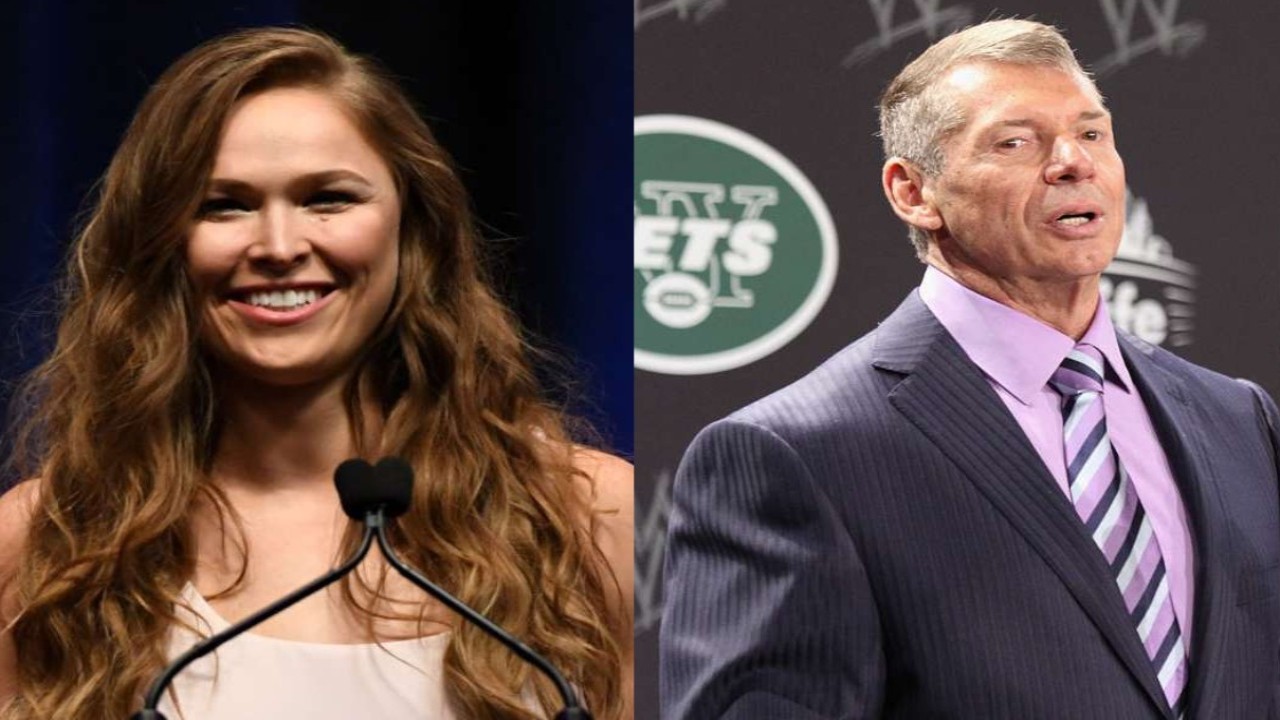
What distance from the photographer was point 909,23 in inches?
104


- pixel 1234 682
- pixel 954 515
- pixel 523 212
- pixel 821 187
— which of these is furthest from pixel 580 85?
pixel 1234 682

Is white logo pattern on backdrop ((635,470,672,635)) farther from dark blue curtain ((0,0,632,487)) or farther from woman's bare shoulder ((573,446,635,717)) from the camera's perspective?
dark blue curtain ((0,0,632,487))

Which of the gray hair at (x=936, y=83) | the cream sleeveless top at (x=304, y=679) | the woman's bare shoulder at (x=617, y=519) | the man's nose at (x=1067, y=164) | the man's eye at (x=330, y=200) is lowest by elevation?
the cream sleeveless top at (x=304, y=679)

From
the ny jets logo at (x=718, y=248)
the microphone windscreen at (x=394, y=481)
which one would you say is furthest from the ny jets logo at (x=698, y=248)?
the microphone windscreen at (x=394, y=481)

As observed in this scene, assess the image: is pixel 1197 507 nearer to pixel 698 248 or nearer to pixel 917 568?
pixel 917 568

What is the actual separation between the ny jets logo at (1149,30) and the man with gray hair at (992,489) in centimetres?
9

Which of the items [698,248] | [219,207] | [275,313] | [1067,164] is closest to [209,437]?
[275,313]

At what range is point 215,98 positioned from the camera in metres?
2.57

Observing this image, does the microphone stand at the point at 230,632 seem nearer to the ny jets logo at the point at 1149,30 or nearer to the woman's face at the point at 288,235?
the woman's face at the point at 288,235

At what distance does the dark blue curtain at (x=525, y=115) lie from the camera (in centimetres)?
269

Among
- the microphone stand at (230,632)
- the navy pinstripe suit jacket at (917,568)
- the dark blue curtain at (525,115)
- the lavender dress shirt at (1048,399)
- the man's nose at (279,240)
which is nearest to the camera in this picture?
the microphone stand at (230,632)

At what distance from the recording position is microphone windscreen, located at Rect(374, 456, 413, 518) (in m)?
1.97

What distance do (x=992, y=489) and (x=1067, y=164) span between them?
0.44m

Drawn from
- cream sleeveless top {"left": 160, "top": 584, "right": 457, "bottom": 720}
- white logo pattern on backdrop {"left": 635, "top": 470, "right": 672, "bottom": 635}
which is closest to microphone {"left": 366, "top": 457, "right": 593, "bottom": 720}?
white logo pattern on backdrop {"left": 635, "top": 470, "right": 672, "bottom": 635}
